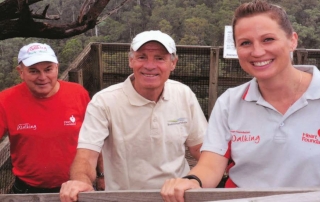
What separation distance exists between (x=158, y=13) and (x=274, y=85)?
2004 cm

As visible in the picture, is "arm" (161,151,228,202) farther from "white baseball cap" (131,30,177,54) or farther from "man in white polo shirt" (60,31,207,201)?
"white baseball cap" (131,30,177,54)

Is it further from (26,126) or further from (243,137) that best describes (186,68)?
(243,137)

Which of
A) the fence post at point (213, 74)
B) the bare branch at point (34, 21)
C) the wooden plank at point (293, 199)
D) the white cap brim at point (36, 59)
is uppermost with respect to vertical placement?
the bare branch at point (34, 21)

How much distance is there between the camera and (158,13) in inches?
824

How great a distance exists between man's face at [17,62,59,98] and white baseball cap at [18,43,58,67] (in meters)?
0.02

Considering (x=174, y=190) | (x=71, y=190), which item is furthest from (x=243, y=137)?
(x=71, y=190)

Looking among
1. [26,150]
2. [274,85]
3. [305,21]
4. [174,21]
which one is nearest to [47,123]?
[26,150]

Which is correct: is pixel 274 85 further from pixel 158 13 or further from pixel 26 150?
pixel 158 13

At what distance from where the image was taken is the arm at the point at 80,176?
1326 mm

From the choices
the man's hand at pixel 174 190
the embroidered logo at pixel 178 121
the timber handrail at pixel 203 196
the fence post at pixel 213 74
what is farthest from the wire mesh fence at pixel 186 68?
the man's hand at pixel 174 190

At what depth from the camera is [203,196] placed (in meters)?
1.08

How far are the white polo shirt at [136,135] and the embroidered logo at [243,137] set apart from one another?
64cm

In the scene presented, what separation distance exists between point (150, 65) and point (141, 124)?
0.27m

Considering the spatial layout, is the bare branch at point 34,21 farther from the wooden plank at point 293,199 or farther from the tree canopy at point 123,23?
the wooden plank at point 293,199
